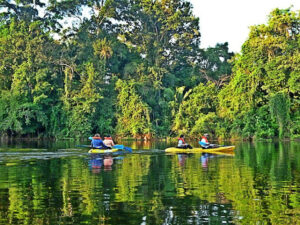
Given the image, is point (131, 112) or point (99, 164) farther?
point (131, 112)

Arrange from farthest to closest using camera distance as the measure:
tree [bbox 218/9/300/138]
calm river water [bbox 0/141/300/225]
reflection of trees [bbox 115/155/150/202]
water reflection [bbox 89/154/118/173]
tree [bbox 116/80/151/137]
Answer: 1. tree [bbox 116/80/151/137]
2. tree [bbox 218/9/300/138]
3. water reflection [bbox 89/154/118/173]
4. reflection of trees [bbox 115/155/150/202]
5. calm river water [bbox 0/141/300/225]

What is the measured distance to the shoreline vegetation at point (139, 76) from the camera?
4194cm

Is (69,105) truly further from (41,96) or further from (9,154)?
(9,154)

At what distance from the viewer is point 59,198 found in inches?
439

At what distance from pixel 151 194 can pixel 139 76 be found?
123 feet

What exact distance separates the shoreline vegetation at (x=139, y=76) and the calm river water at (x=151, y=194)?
80.1ft

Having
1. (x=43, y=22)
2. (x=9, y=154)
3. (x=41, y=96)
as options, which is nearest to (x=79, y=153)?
(x=9, y=154)

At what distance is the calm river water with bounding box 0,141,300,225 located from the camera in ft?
29.6

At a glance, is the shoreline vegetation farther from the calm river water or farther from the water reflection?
the calm river water

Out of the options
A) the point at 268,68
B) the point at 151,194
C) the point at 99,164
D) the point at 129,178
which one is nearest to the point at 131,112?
the point at 268,68

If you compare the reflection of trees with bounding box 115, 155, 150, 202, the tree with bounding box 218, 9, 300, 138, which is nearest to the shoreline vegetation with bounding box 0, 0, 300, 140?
the tree with bounding box 218, 9, 300, 138

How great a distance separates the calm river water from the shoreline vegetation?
961 inches

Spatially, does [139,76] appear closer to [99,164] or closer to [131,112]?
[131,112]

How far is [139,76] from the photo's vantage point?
160 feet
